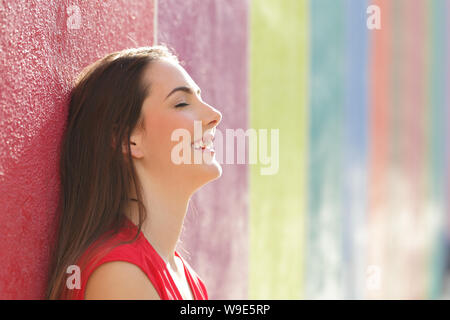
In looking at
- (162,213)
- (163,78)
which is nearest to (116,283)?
(162,213)

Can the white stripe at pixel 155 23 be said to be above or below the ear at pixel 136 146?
above

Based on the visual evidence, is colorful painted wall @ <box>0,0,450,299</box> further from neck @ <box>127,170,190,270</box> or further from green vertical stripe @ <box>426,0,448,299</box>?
neck @ <box>127,170,190,270</box>

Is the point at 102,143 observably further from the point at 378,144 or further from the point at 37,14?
the point at 378,144

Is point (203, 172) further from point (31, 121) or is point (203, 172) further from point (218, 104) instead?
point (218, 104)

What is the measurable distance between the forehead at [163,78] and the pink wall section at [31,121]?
190 millimetres

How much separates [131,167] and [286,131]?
1.53 meters

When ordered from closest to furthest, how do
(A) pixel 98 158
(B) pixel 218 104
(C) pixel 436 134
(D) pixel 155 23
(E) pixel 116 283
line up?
(E) pixel 116 283 < (A) pixel 98 158 < (D) pixel 155 23 < (B) pixel 218 104 < (C) pixel 436 134

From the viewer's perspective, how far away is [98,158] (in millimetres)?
1394

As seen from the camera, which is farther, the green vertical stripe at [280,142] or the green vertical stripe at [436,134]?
the green vertical stripe at [436,134]

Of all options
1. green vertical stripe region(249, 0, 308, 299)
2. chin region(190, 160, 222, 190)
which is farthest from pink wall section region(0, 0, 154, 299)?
green vertical stripe region(249, 0, 308, 299)

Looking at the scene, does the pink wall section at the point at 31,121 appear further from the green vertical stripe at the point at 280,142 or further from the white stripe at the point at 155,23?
the green vertical stripe at the point at 280,142

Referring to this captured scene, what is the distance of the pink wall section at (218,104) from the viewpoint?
210cm

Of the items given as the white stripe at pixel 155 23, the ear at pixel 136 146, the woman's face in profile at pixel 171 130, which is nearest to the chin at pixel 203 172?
the woman's face in profile at pixel 171 130

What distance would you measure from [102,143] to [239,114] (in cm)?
115
